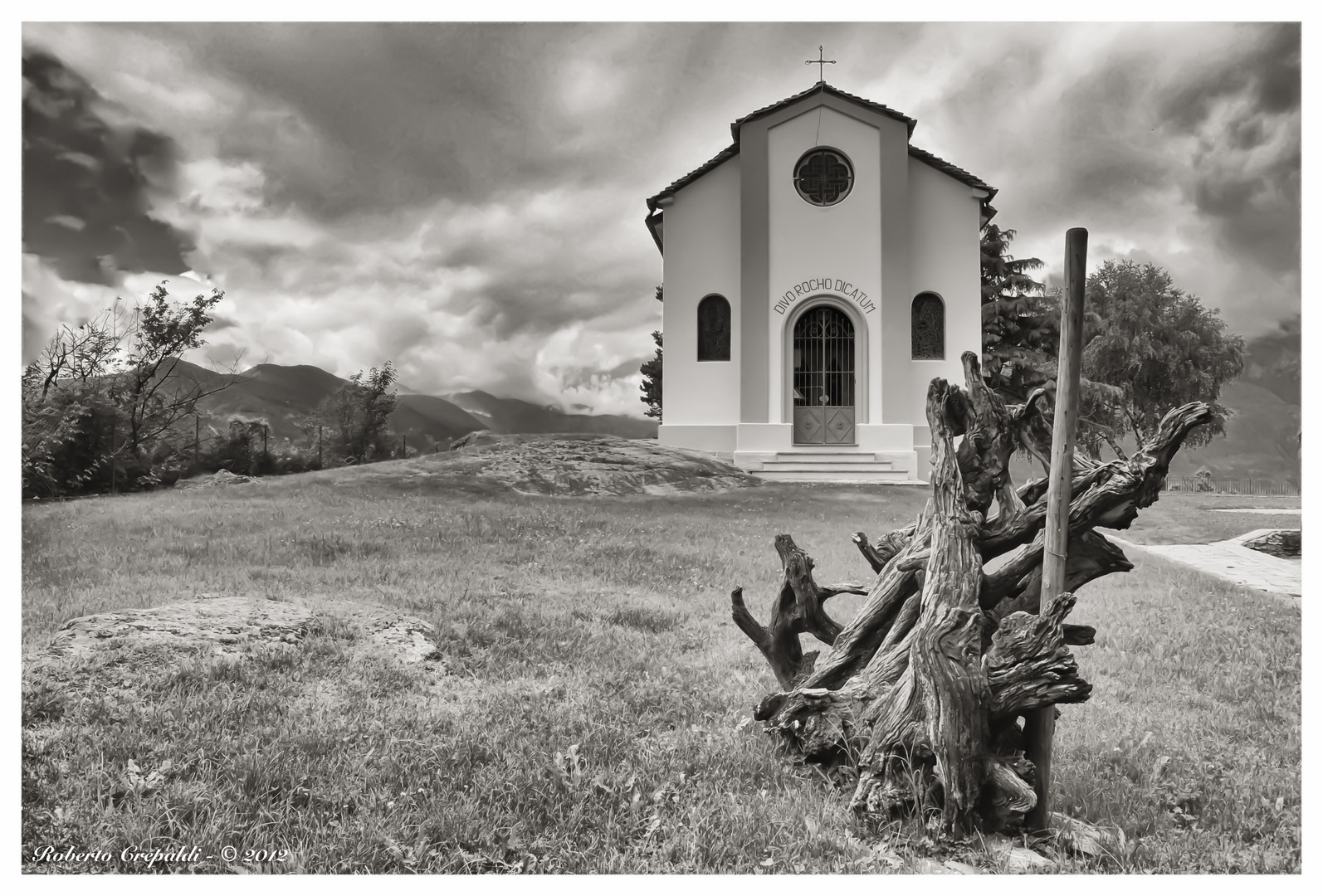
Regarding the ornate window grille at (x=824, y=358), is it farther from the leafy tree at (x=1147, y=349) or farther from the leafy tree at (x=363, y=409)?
the leafy tree at (x=363, y=409)

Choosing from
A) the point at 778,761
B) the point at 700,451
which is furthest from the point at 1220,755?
the point at 700,451

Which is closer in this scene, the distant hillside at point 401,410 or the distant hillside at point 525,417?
the distant hillside at point 401,410

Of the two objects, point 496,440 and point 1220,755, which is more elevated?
point 496,440

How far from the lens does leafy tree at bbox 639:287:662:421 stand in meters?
5.33

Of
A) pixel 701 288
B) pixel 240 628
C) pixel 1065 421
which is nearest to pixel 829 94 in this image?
pixel 701 288

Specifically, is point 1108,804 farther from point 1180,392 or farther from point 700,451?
point 700,451

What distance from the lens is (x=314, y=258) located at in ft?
13.9

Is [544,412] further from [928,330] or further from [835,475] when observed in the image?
[928,330]

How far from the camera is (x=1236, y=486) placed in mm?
3826

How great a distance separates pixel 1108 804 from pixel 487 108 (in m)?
4.50

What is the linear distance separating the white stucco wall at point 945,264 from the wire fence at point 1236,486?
2.66 m

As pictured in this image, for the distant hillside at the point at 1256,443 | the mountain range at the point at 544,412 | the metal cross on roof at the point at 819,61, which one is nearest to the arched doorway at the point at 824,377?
the mountain range at the point at 544,412

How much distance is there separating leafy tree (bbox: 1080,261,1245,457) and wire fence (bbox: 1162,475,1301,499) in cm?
34

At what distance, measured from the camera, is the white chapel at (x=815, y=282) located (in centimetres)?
650
